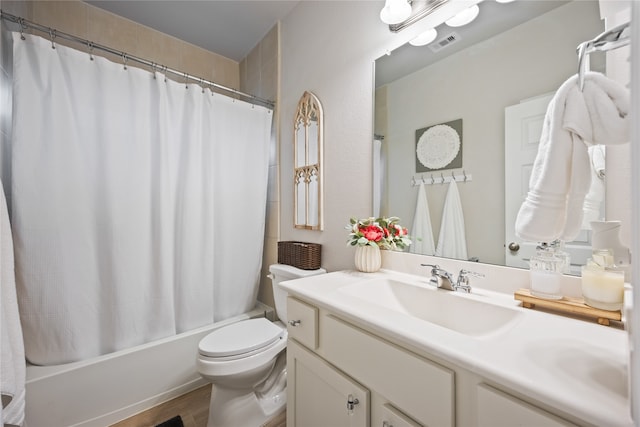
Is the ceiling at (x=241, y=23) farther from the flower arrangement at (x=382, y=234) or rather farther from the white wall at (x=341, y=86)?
the flower arrangement at (x=382, y=234)

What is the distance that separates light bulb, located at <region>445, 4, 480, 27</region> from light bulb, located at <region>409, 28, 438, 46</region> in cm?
7

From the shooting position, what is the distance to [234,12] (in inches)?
73.9

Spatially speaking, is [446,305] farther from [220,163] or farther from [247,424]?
[220,163]

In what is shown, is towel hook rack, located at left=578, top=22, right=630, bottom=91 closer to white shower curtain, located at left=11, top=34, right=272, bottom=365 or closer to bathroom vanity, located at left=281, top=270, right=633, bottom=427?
bathroom vanity, located at left=281, top=270, right=633, bottom=427

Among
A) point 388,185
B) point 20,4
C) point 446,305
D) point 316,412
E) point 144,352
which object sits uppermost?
point 20,4

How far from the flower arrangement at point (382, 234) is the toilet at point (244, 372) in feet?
1.46

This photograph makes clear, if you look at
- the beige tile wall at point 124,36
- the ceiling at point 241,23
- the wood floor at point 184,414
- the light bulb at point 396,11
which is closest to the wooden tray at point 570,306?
the ceiling at point 241,23

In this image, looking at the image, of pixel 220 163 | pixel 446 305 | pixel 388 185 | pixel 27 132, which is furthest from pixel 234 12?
pixel 446 305

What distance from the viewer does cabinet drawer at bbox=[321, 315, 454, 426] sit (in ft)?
1.87

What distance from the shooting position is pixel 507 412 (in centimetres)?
47

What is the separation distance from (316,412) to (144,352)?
1.14 meters

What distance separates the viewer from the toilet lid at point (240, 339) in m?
1.24

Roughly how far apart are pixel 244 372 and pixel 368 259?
773 mm

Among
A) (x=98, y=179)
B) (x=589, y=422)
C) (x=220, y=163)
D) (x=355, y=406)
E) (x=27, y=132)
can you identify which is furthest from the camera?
(x=220, y=163)
